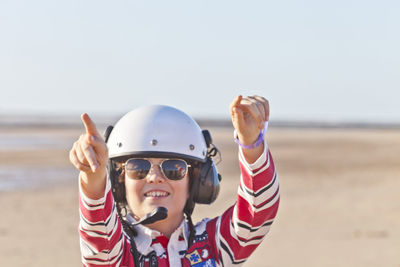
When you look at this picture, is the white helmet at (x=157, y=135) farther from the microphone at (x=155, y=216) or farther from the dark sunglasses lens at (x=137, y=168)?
the microphone at (x=155, y=216)

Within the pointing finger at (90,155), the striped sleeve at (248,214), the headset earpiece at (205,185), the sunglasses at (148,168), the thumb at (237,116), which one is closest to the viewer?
the pointing finger at (90,155)

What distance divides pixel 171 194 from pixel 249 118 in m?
0.59

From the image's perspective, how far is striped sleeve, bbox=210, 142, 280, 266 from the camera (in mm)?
3145

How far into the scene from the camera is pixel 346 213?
12969 millimetres

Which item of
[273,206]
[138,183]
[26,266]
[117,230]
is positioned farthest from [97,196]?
[26,266]

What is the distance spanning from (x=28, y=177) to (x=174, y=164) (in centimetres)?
1485

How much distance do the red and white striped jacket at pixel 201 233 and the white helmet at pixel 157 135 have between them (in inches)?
12.3

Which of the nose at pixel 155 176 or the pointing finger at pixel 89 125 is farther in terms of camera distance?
the nose at pixel 155 176

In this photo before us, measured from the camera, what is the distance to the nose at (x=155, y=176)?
131 inches

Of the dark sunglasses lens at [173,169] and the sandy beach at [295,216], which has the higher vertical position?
the dark sunglasses lens at [173,169]

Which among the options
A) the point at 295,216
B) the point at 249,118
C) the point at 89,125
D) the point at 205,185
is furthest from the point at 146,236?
the point at 295,216

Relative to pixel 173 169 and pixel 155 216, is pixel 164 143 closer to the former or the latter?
pixel 173 169

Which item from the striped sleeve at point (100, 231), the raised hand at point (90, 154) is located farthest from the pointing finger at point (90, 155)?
the striped sleeve at point (100, 231)

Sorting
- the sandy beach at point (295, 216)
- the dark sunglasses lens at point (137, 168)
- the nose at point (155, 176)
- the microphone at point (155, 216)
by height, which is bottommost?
the sandy beach at point (295, 216)
